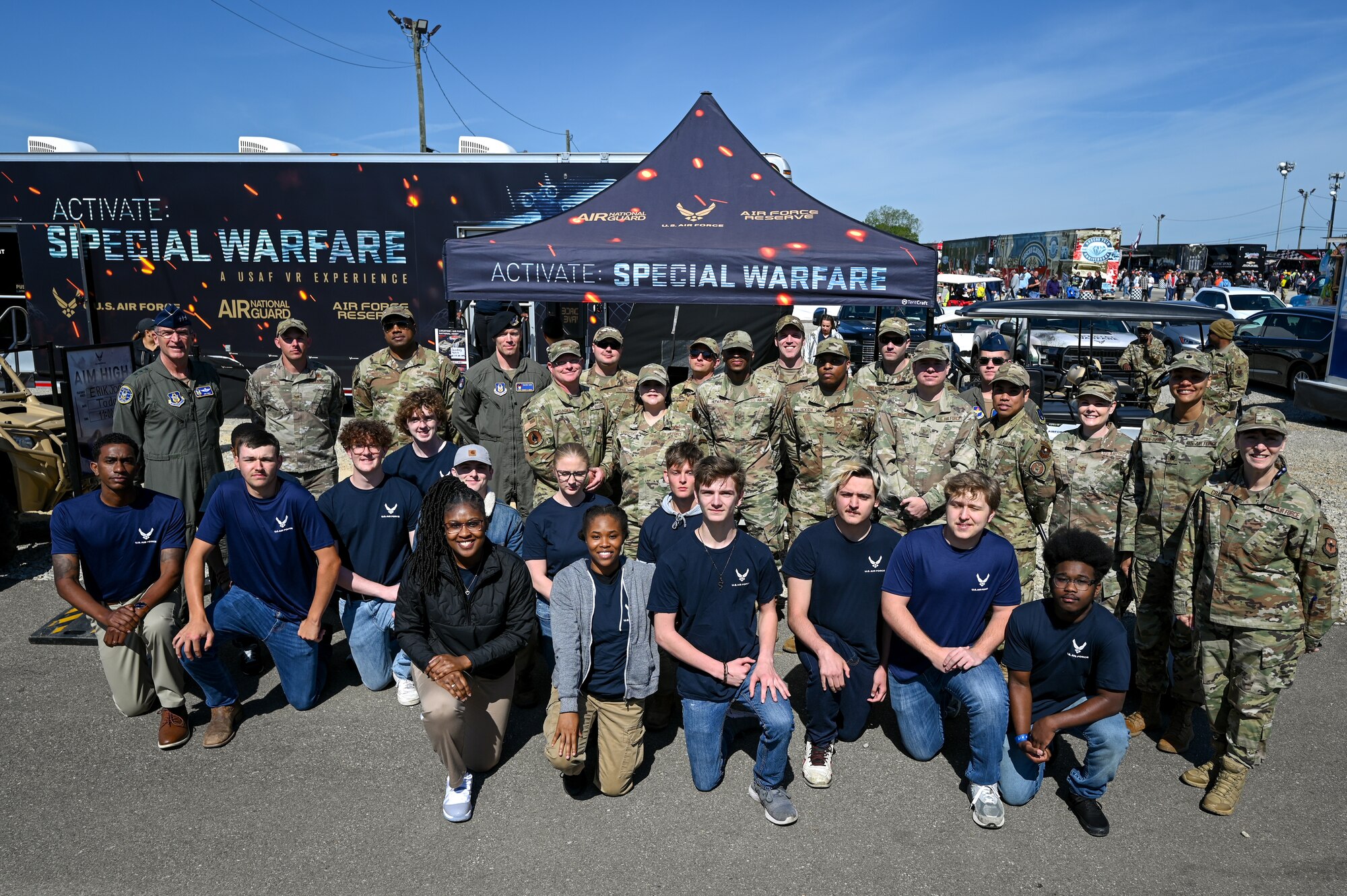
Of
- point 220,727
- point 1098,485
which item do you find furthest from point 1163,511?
point 220,727

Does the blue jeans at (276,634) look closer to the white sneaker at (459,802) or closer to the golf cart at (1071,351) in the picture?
the white sneaker at (459,802)

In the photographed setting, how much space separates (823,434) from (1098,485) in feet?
5.51

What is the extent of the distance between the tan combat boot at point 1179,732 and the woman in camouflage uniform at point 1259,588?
15.0 inches

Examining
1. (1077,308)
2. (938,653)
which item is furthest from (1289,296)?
(938,653)

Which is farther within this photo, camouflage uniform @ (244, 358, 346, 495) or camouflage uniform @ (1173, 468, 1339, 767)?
camouflage uniform @ (244, 358, 346, 495)

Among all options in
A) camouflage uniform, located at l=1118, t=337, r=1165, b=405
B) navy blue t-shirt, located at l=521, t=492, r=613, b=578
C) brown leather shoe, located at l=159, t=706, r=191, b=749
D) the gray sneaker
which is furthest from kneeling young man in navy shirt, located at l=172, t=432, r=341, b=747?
camouflage uniform, located at l=1118, t=337, r=1165, b=405

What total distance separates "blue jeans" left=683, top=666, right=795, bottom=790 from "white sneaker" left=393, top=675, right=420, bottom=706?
1.60m

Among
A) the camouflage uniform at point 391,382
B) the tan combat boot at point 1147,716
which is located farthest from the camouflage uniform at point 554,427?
the tan combat boot at point 1147,716

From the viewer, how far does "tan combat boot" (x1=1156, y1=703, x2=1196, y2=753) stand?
399cm

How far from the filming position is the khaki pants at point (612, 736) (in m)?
3.63

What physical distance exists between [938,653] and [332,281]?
29.2 ft

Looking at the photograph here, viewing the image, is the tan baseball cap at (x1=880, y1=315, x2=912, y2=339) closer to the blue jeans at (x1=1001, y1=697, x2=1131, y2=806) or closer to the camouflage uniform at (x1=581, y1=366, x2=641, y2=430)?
the camouflage uniform at (x1=581, y1=366, x2=641, y2=430)

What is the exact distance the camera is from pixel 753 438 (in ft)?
17.5

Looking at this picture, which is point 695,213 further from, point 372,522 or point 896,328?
point 372,522
